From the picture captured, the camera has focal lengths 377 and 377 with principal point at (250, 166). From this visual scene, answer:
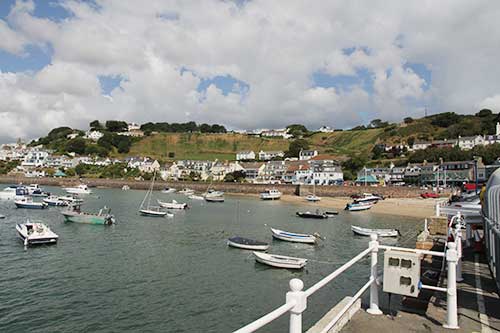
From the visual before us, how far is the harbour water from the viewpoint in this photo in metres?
16.9

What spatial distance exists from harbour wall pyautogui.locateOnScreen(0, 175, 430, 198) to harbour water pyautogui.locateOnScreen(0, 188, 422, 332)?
5292 cm

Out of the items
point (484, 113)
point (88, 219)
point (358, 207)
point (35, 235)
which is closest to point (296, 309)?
point (35, 235)

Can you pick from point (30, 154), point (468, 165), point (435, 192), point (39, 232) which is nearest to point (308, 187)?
point (435, 192)

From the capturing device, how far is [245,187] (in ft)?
390

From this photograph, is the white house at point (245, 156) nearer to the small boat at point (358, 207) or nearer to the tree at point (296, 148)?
the tree at point (296, 148)

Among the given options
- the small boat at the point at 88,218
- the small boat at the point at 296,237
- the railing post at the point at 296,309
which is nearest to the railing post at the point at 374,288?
the railing post at the point at 296,309

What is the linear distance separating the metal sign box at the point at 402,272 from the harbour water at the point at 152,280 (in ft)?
32.1

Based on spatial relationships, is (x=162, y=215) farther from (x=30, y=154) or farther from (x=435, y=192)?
(x=30, y=154)

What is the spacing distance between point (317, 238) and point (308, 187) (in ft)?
224

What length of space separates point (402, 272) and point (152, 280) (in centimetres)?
1874

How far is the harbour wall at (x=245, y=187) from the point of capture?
3661 inches

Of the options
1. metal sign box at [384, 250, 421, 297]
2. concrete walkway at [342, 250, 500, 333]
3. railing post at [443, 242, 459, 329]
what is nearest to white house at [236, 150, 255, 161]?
concrete walkway at [342, 250, 500, 333]

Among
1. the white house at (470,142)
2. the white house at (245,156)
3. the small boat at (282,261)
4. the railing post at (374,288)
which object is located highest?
the white house at (470,142)

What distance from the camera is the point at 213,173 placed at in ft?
530
